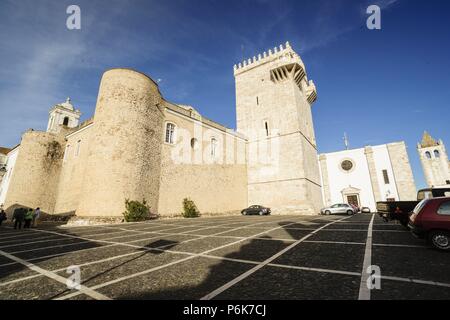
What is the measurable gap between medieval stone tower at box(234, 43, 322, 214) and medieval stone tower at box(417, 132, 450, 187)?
2431cm

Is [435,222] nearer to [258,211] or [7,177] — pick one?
[258,211]

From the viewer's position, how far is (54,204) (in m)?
22.2

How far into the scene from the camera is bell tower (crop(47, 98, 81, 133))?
42.0 m

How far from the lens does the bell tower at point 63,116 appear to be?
41969 millimetres

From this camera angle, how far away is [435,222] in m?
5.15

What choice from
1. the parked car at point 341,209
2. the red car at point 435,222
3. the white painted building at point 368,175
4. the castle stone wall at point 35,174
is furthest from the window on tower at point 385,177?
the castle stone wall at point 35,174

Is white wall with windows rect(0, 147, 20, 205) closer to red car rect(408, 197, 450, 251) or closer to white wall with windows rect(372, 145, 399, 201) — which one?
red car rect(408, 197, 450, 251)

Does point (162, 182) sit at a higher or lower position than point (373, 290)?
higher

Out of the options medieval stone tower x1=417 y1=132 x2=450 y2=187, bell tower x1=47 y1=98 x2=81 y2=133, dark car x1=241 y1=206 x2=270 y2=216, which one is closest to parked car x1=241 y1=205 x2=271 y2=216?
dark car x1=241 y1=206 x2=270 y2=216

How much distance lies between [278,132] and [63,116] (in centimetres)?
4380

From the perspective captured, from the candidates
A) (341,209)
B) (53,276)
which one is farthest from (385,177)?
(53,276)

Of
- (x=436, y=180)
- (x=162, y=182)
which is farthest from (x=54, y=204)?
(x=436, y=180)

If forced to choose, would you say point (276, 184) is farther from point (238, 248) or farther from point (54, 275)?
point (54, 275)
